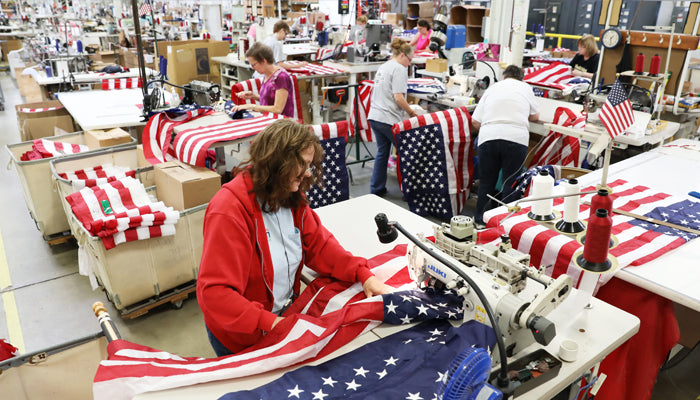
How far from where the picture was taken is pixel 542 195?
226cm

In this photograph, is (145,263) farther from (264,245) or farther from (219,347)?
(264,245)

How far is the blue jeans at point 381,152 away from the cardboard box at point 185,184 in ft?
6.43

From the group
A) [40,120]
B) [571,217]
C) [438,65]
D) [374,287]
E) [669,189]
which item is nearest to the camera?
[374,287]

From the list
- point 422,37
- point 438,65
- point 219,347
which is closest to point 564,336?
point 219,347

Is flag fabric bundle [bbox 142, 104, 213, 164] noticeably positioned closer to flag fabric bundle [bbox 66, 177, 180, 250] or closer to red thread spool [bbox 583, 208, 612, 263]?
flag fabric bundle [bbox 66, 177, 180, 250]

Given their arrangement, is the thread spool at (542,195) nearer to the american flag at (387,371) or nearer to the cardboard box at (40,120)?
the american flag at (387,371)

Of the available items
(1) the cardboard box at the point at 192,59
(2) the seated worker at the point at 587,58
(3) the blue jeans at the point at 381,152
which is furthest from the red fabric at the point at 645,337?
(1) the cardboard box at the point at 192,59

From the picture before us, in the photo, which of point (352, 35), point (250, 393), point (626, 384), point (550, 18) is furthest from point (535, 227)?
Answer: point (550, 18)

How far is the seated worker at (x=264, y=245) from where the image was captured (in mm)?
1640

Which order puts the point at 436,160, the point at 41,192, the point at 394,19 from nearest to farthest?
1. the point at 41,192
2. the point at 436,160
3. the point at 394,19

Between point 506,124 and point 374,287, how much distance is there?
2385mm

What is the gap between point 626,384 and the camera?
204 centimetres

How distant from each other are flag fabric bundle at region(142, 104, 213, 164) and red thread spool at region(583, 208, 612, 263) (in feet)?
9.75

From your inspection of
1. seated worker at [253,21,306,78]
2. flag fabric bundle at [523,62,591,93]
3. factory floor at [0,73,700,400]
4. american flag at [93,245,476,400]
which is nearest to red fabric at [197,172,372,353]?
american flag at [93,245,476,400]
